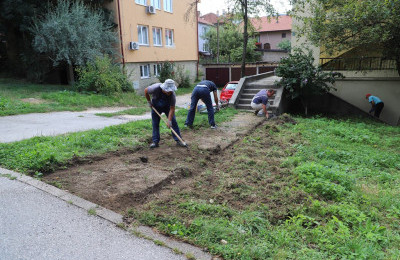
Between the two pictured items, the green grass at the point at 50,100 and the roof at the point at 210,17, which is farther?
the roof at the point at 210,17

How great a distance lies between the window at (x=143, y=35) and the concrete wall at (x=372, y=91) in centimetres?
1332

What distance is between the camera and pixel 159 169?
516 cm

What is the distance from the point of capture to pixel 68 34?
581 inches

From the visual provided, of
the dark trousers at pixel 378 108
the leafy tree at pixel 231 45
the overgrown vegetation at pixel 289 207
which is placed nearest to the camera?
the overgrown vegetation at pixel 289 207

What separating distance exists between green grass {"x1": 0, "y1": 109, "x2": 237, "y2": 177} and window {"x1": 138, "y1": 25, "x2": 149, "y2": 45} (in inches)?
566

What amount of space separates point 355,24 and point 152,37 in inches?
593

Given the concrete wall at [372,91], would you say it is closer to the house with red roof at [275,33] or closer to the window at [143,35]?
the window at [143,35]

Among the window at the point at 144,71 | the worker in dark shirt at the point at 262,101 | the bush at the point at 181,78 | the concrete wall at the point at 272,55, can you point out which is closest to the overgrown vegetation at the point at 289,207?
the worker in dark shirt at the point at 262,101

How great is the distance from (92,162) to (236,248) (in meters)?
3.52

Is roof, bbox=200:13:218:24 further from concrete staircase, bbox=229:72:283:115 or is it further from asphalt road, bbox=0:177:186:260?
asphalt road, bbox=0:177:186:260

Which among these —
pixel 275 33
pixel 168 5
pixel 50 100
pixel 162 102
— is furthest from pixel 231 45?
pixel 162 102

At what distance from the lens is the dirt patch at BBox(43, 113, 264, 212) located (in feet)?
13.7

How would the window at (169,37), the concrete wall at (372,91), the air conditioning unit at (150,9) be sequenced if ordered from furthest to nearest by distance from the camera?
1. the window at (169,37)
2. the air conditioning unit at (150,9)
3. the concrete wall at (372,91)

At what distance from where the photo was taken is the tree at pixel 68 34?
14562mm
